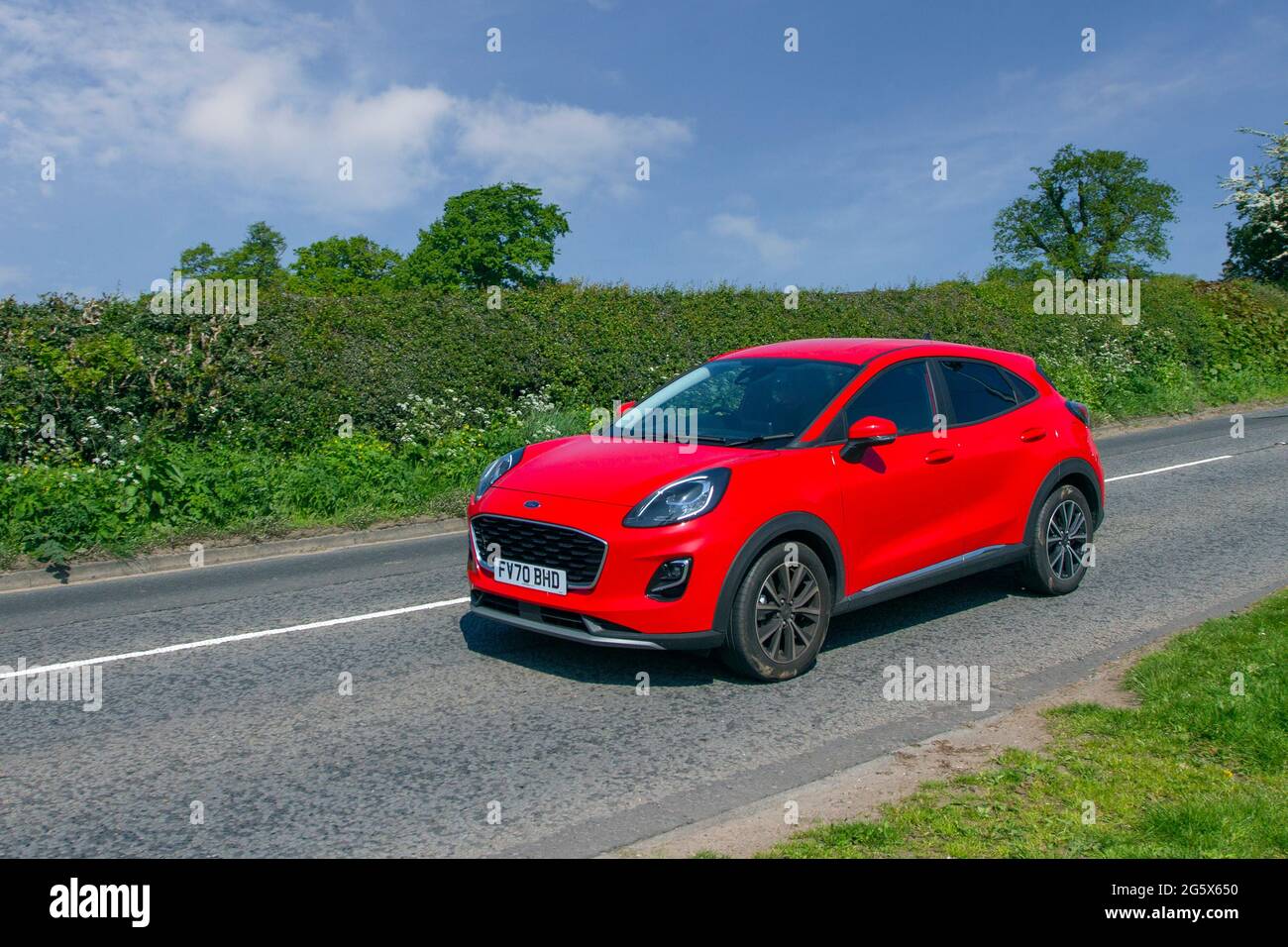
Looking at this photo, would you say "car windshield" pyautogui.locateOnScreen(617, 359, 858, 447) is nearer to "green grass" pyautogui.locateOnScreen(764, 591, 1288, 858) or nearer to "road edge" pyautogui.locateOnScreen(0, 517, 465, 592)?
"green grass" pyautogui.locateOnScreen(764, 591, 1288, 858)

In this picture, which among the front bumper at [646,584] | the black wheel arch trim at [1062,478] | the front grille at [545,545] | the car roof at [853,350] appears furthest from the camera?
the black wheel arch trim at [1062,478]

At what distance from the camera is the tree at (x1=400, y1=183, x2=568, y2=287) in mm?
64000

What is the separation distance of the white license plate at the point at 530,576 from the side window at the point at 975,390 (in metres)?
3.00

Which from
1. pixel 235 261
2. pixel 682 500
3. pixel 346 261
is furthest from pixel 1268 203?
pixel 235 261

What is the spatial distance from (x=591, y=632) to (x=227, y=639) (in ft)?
9.83

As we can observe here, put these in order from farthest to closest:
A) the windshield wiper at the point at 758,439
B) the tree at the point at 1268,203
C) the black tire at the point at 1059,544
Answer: the tree at the point at 1268,203 < the black tire at the point at 1059,544 < the windshield wiper at the point at 758,439

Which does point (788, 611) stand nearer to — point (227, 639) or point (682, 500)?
point (682, 500)

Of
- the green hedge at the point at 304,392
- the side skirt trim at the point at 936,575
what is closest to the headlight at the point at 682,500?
the side skirt trim at the point at 936,575

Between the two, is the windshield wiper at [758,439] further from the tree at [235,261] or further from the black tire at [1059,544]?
the tree at [235,261]

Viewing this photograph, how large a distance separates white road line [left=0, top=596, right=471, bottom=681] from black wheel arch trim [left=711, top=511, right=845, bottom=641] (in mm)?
3086

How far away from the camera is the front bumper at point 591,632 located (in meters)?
5.95

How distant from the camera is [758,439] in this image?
6.72 meters

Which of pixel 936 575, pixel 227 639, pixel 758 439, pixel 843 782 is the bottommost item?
pixel 843 782

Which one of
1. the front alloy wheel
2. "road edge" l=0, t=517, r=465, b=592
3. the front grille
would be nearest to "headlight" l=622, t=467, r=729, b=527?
the front grille
